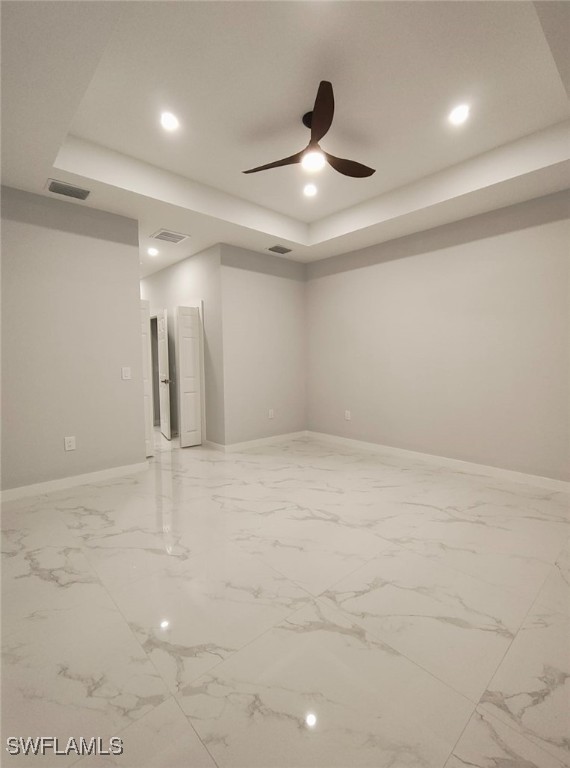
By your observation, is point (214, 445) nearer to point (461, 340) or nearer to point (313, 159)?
point (461, 340)

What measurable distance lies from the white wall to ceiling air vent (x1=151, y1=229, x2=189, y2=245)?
23.4 inches

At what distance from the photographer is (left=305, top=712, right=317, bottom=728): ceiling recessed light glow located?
4.04 ft

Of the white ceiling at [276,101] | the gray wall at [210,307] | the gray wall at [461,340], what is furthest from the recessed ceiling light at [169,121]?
the gray wall at [461,340]

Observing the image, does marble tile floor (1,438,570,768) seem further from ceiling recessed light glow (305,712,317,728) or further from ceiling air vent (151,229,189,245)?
ceiling air vent (151,229,189,245)

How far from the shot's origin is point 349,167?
2.84m

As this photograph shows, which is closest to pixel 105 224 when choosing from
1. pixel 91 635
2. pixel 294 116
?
pixel 294 116

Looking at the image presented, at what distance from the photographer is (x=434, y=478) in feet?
12.6

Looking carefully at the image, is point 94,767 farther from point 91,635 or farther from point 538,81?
point 538,81

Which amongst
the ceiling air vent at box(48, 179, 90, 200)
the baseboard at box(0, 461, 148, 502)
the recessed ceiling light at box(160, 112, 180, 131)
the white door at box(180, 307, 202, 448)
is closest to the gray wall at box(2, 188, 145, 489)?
the baseboard at box(0, 461, 148, 502)

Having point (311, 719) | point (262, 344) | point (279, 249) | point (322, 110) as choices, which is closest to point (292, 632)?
point (311, 719)

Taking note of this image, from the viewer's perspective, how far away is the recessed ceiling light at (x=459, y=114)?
268 centimetres

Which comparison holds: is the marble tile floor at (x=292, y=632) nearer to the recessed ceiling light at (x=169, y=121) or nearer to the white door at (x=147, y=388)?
the white door at (x=147, y=388)

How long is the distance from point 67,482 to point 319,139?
3.72 m

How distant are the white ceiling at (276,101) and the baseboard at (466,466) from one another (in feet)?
8.79
